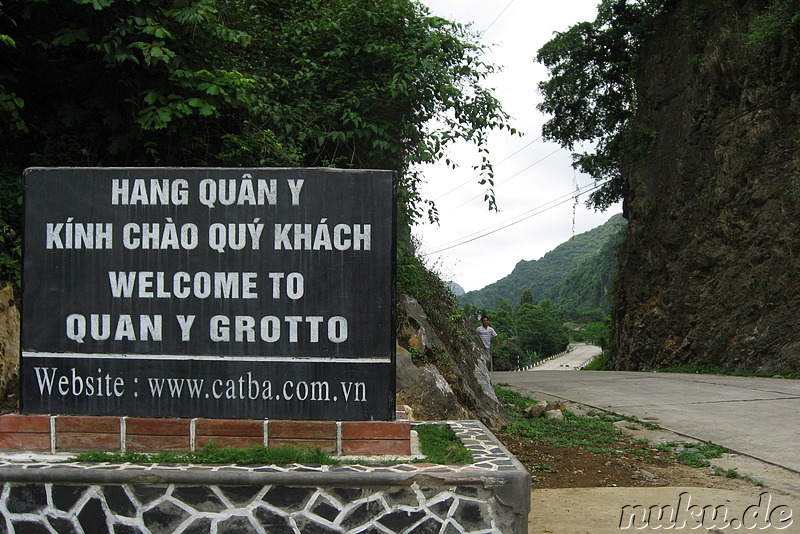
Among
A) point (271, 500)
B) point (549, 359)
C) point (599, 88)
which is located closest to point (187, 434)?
point (271, 500)

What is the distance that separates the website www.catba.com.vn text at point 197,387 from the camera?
4.27 meters

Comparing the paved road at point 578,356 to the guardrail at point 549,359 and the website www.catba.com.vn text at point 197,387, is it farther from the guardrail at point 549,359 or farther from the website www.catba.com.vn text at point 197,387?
the website www.catba.com.vn text at point 197,387

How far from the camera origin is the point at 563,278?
472 feet

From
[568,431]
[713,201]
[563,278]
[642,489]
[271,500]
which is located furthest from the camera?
[563,278]

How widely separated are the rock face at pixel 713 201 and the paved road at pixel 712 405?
13.8ft

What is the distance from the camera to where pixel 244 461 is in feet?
13.2

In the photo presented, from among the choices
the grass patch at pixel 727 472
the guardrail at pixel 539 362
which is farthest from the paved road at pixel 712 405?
the guardrail at pixel 539 362

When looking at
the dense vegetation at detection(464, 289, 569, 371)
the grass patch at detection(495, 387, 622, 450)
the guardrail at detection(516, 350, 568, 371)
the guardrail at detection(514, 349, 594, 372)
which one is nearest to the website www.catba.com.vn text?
the grass patch at detection(495, 387, 622, 450)

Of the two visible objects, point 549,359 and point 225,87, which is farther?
point 549,359

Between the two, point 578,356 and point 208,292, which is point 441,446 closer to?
point 208,292

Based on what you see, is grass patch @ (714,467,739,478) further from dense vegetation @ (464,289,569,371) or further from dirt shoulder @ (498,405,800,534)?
dense vegetation @ (464,289,569,371)

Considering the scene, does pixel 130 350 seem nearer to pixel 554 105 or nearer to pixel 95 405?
pixel 95 405

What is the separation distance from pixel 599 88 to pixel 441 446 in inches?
1008

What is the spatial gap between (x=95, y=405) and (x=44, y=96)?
4.48 m
